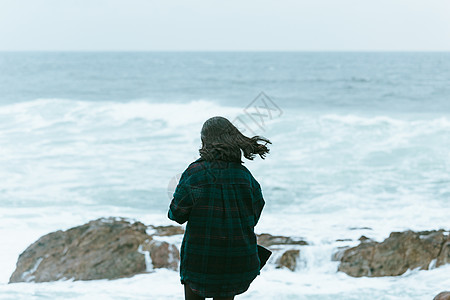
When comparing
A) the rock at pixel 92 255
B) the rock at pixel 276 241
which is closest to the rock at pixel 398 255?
the rock at pixel 276 241

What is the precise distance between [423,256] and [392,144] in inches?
484

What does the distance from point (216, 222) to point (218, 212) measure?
4 centimetres

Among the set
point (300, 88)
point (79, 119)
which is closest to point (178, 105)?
point (79, 119)

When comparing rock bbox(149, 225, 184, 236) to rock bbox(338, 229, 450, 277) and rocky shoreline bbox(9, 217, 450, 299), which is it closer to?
rocky shoreline bbox(9, 217, 450, 299)

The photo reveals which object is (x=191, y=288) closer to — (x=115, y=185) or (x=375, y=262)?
(x=375, y=262)

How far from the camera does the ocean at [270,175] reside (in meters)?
5.69

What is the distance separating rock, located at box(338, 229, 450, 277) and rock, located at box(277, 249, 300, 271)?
0.56 m

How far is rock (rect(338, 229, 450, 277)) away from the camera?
594cm

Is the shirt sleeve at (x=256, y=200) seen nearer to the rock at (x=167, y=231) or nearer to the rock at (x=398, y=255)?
the rock at (x=398, y=255)

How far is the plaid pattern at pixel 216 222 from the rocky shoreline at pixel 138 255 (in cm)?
399

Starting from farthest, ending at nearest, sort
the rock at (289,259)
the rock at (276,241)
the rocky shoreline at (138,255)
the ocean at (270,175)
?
1. the rock at (276,241)
2. the rock at (289,259)
3. the rocky shoreline at (138,255)
4. the ocean at (270,175)

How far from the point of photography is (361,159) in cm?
1575

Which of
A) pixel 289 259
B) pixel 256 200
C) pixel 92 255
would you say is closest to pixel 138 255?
pixel 92 255

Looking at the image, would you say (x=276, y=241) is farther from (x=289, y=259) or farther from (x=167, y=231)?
(x=167, y=231)
